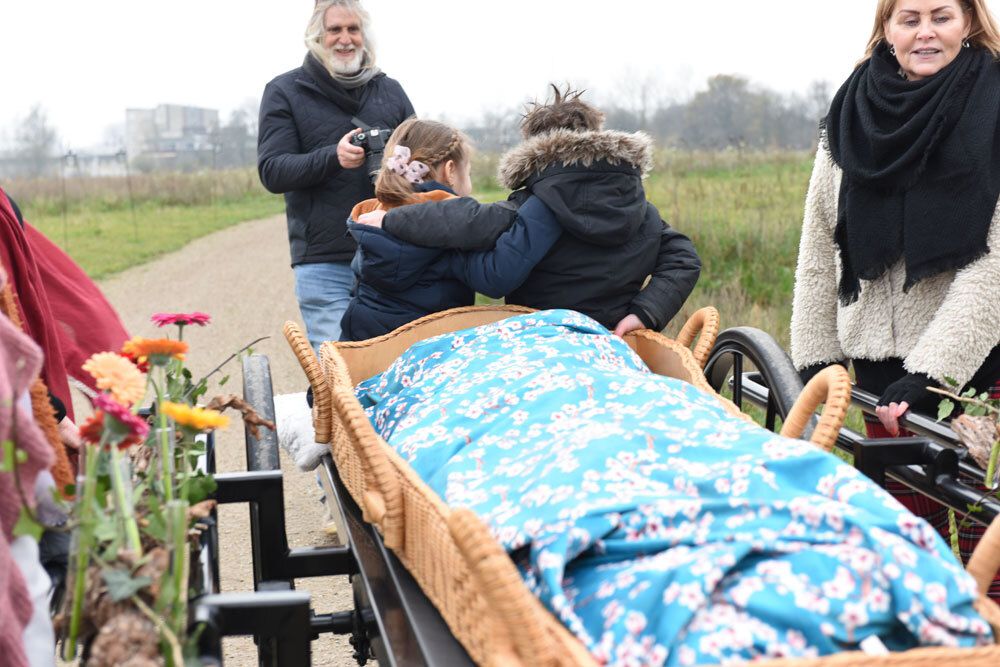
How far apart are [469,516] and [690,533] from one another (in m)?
0.34

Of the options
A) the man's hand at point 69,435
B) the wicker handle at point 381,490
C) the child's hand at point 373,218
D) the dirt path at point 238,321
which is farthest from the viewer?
the dirt path at point 238,321

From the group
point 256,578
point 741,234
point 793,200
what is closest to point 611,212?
point 256,578

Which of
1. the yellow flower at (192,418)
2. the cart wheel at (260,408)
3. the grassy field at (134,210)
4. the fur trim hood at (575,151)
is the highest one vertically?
the fur trim hood at (575,151)

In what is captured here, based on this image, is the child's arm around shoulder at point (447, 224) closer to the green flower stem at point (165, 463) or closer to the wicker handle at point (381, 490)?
the wicker handle at point (381, 490)

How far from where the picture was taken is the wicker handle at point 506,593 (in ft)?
4.91

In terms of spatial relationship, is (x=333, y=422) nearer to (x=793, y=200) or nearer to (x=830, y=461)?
(x=830, y=461)

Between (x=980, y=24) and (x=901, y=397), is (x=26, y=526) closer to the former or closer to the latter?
(x=901, y=397)

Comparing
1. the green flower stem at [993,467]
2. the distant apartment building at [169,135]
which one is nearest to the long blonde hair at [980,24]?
the green flower stem at [993,467]

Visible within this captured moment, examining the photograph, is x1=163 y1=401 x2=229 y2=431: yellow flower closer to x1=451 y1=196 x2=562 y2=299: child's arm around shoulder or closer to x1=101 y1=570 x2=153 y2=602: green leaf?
x1=101 y1=570 x2=153 y2=602: green leaf

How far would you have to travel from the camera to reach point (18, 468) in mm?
1575

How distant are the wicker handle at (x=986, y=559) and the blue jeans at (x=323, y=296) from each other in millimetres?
2971

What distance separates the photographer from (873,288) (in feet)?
10.4

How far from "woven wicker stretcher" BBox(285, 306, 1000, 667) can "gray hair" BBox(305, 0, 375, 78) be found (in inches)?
63.6

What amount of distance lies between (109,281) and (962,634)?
1176 cm
